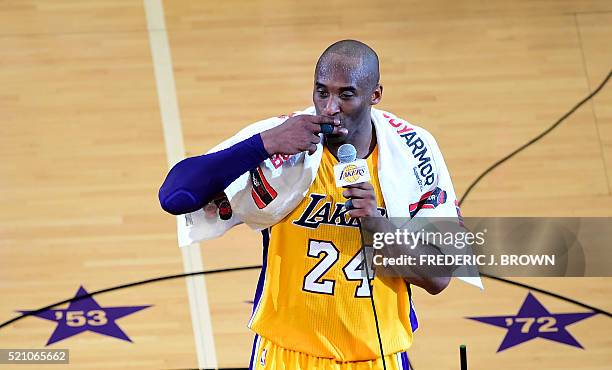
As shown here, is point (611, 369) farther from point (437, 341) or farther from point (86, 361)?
point (86, 361)

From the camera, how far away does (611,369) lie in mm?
5969

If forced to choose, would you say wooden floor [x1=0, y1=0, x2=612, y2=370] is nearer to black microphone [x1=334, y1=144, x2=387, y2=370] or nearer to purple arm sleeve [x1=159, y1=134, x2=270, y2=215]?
purple arm sleeve [x1=159, y1=134, x2=270, y2=215]

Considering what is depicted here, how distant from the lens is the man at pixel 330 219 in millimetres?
3660

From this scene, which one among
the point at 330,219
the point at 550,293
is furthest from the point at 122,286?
the point at 330,219

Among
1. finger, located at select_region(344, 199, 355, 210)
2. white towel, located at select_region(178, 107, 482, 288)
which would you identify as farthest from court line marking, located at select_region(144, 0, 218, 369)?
finger, located at select_region(344, 199, 355, 210)

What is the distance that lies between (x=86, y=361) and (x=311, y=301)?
104 inches

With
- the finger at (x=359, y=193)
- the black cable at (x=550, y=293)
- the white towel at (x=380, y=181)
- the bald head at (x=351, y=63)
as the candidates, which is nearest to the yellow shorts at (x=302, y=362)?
the white towel at (x=380, y=181)

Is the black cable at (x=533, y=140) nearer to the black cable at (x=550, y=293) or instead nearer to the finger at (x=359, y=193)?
the black cable at (x=550, y=293)

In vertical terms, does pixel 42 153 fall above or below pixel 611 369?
above

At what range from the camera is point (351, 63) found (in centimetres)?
376

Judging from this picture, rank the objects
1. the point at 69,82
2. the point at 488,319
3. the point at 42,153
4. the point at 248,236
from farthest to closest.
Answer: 1. the point at 69,82
2. the point at 42,153
3. the point at 248,236
4. the point at 488,319

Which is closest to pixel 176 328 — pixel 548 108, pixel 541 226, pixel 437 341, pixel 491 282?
pixel 437 341

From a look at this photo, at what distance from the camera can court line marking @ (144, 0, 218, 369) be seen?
6215 mm

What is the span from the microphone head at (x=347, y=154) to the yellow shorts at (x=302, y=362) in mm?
954
